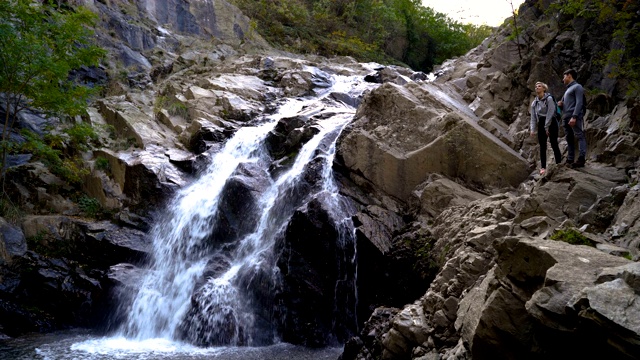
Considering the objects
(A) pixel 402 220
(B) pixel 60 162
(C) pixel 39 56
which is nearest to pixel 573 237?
(A) pixel 402 220

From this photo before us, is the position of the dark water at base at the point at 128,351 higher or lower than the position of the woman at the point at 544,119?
lower

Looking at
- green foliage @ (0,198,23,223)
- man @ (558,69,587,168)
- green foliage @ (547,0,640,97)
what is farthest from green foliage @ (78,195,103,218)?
green foliage @ (547,0,640,97)

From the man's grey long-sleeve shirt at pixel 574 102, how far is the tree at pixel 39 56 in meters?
12.1

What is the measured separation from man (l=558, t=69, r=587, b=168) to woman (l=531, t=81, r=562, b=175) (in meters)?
0.37

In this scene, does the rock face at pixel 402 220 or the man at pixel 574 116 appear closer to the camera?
the rock face at pixel 402 220

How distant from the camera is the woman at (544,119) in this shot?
905cm

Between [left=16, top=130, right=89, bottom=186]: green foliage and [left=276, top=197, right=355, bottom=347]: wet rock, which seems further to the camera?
[left=16, top=130, right=89, bottom=186]: green foliage

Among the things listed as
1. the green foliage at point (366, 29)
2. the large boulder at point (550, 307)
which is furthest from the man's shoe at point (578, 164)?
the green foliage at point (366, 29)

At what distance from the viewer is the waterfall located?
1064cm

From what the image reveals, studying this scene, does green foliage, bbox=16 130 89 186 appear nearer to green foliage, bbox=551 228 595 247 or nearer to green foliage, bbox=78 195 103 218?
green foliage, bbox=78 195 103 218

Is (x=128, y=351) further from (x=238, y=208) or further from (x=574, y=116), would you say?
(x=574, y=116)

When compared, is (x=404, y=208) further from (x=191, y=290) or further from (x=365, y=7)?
(x=365, y=7)

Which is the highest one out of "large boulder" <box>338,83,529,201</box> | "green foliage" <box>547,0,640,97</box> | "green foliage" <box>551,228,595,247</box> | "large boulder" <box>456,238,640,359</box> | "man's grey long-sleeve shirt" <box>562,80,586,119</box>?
"green foliage" <box>547,0,640,97</box>

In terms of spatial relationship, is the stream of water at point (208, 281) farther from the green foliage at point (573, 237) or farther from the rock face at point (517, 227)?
the green foliage at point (573, 237)
